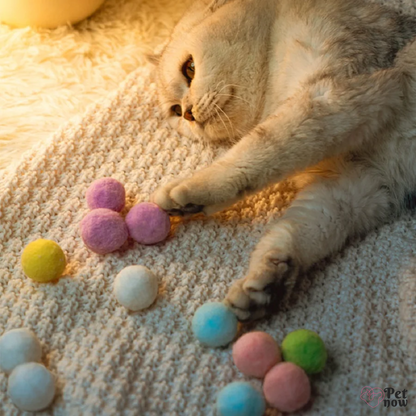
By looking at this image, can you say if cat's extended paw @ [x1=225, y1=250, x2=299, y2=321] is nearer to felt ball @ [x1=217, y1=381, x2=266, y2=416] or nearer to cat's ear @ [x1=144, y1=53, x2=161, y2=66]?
felt ball @ [x1=217, y1=381, x2=266, y2=416]

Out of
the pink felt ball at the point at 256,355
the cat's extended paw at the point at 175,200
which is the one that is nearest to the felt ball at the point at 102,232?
the cat's extended paw at the point at 175,200

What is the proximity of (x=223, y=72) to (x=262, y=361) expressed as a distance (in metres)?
0.75

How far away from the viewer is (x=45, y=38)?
6.44 ft

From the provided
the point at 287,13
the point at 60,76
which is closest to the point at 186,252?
the point at 287,13

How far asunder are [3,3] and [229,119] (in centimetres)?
96

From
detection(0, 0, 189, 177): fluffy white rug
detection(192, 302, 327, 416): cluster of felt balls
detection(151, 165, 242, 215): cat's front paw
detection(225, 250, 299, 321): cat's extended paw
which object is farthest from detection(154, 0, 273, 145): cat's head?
detection(192, 302, 327, 416): cluster of felt balls

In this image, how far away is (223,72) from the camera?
145cm

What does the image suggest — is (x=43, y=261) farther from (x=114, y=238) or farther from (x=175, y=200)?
(x=175, y=200)

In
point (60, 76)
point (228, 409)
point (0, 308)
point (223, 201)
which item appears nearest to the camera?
point (228, 409)

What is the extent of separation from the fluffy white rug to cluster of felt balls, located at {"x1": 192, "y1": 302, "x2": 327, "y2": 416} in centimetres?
76

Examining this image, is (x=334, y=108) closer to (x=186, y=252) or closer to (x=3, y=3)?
(x=186, y=252)

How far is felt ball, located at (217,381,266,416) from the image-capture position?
99 centimetres

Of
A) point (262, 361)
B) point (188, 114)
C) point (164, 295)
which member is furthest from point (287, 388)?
point (188, 114)

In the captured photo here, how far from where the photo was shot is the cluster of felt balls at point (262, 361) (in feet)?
3.29
